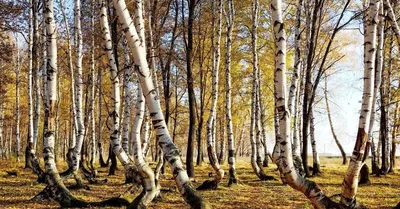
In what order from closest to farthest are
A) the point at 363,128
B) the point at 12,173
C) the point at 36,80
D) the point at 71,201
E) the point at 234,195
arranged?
the point at 363,128 < the point at 71,201 < the point at 234,195 < the point at 12,173 < the point at 36,80

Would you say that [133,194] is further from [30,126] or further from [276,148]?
[30,126]

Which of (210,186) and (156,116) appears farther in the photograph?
(210,186)

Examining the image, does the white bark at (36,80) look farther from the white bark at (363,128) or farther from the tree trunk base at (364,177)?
the tree trunk base at (364,177)

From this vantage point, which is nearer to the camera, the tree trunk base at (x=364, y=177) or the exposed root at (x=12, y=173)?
the tree trunk base at (x=364, y=177)

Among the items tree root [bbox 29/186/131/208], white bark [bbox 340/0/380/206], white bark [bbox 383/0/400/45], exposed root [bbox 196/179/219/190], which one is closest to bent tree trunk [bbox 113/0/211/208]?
white bark [bbox 340/0/380/206]

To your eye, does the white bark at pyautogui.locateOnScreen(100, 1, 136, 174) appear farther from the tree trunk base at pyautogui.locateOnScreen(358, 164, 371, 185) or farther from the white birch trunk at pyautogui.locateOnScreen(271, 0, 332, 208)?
the tree trunk base at pyautogui.locateOnScreen(358, 164, 371, 185)

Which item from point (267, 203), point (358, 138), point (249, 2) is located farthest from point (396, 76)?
point (358, 138)

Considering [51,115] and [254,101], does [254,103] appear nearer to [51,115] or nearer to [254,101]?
[254,101]

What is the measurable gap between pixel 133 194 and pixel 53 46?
4262mm

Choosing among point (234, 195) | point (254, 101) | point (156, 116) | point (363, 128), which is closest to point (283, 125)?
point (363, 128)

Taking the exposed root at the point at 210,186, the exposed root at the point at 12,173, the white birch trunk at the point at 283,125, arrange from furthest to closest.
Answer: the exposed root at the point at 12,173 → the exposed root at the point at 210,186 → the white birch trunk at the point at 283,125

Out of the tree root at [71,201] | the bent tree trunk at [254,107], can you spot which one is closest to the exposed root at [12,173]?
the tree root at [71,201]

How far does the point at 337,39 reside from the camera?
82.2 ft

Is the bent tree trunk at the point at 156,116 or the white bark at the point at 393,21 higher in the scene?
the white bark at the point at 393,21
